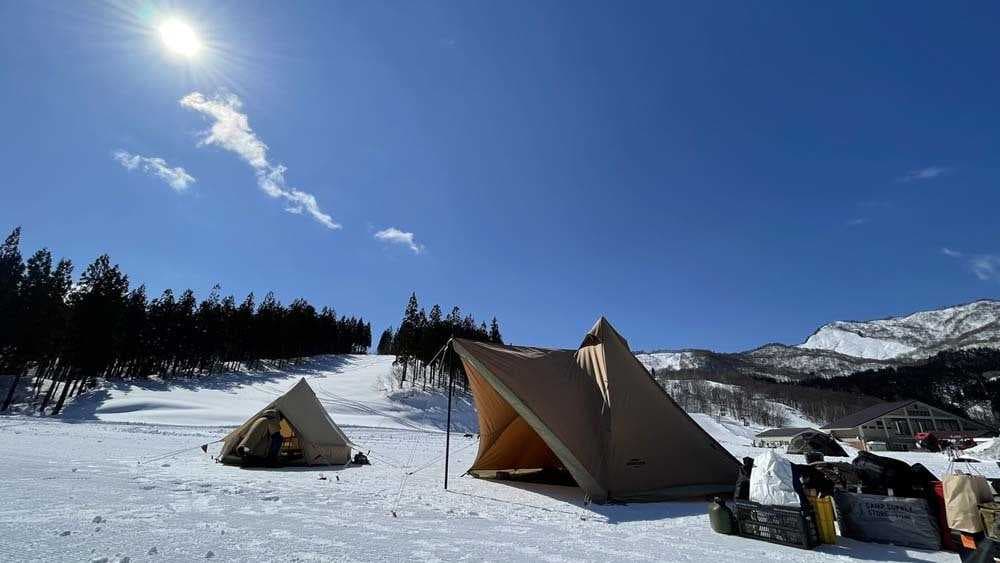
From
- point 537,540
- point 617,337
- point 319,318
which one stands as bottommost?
point 537,540

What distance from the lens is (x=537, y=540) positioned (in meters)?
5.21

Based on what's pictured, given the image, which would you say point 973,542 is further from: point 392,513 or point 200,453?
point 200,453

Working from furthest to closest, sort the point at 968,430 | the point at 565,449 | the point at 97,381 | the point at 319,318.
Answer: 1. the point at 319,318
2. the point at 968,430
3. the point at 97,381
4. the point at 565,449

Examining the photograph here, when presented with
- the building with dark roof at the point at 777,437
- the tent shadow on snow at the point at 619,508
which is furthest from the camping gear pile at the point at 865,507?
the building with dark roof at the point at 777,437

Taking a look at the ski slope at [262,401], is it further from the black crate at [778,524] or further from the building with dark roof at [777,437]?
the building with dark roof at [777,437]

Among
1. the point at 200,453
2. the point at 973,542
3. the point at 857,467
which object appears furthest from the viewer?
the point at 200,453

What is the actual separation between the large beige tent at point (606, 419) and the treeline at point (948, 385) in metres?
100

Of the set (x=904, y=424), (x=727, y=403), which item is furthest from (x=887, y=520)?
(x=727, y=403)

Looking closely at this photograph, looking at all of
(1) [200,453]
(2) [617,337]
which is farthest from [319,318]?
(2) [617,337]

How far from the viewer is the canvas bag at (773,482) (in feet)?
18.4

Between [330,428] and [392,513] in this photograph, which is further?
[330,428]

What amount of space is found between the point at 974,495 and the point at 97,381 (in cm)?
5422

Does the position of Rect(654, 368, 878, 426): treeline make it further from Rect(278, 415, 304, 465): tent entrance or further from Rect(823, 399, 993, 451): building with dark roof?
Rect(278, 415, 304, 465): tent entrance

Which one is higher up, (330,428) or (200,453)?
(330,428)
